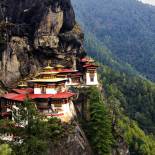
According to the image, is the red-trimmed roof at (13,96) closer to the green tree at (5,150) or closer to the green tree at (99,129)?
the green tree at (99,129)

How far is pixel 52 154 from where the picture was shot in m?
51.6

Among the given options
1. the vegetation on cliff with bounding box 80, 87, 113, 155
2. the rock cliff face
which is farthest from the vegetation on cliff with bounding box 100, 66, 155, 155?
the vegetation on cliff with bounding box 80, 87, 113, 155

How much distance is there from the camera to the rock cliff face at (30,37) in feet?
216

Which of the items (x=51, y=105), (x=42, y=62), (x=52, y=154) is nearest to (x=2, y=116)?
(x=51, y=105)

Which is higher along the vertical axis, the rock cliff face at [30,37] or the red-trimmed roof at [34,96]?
the rock cliff face at [30,37]

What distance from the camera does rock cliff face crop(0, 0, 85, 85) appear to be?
216 ft

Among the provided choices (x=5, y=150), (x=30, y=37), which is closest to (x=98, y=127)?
(x=5, y=150)

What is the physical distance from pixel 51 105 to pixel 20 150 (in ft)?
39.1

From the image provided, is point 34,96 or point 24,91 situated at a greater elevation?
point 24,91

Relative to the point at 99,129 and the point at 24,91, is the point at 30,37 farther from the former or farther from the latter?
the point at 99,129

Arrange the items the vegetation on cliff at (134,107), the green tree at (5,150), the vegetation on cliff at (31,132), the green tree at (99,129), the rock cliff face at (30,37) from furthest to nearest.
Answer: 1. the vegetation on cliff at (134,107)
2. the rock cliff face at (30,37)
3. the green tree at (99,129)
4. the vegetation on cliff at (31,132)
5. the green tree at (5,150)

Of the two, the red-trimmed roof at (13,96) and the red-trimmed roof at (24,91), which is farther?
the red-trimmed roof at (24,91)

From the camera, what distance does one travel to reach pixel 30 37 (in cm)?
6906

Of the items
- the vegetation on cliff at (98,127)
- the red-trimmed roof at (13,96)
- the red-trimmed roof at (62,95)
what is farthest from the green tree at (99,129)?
the red-trimmed roof at (13,96)
